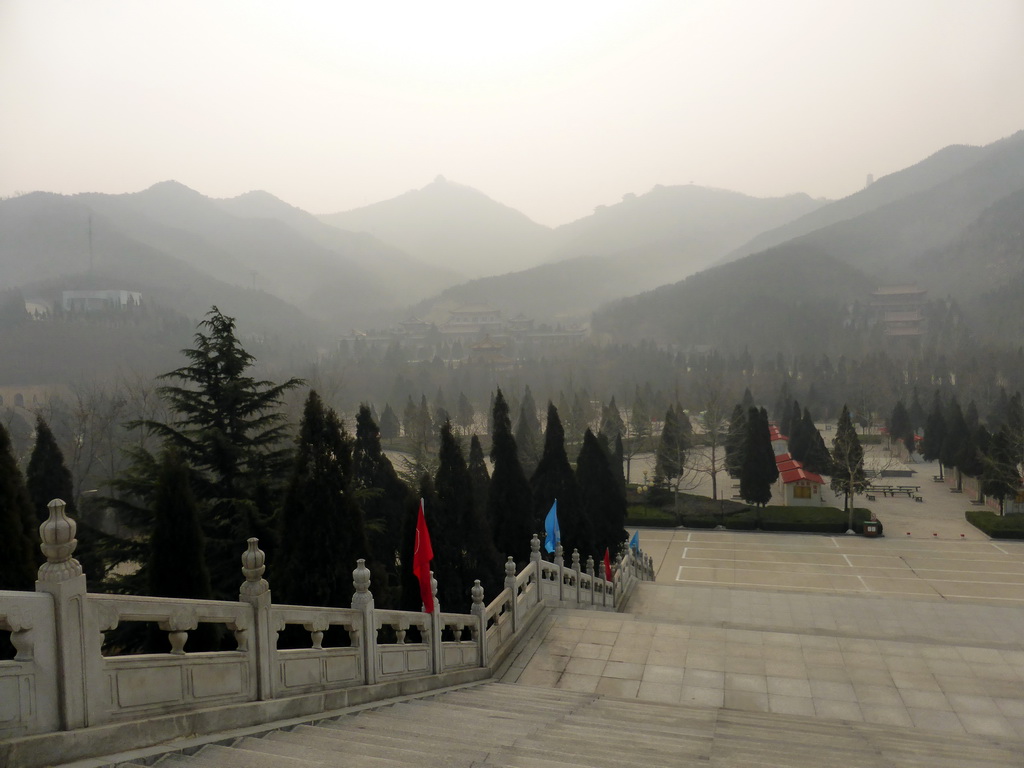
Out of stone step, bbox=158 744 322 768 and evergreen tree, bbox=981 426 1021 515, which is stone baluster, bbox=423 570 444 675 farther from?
evergreen tree, bbox=981 426 1021 515

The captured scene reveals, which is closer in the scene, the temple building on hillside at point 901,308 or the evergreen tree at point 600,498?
the evergreen tree at point 600,498

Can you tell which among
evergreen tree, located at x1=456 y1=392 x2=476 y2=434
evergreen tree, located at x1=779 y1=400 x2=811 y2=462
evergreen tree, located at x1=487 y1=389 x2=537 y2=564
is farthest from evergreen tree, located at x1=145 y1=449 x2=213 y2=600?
evergreen tree, located at x1=456 y1=392 x2=476 y2=434

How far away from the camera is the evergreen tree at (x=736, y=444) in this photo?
33062mm

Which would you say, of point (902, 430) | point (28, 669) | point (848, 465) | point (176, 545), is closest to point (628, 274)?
point (902, 430)

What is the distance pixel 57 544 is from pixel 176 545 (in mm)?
4243

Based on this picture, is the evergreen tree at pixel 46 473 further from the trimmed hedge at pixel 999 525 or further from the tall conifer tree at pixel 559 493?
the trimmed hedge at pixel 999 525

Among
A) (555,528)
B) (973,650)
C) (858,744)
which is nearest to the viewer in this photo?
(858,744)

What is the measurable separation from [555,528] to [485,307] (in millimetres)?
101041

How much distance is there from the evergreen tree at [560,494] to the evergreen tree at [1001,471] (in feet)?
63.2

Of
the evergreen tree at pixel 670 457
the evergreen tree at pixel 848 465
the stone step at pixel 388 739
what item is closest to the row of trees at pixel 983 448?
the evergreen tree at pixel 848 465

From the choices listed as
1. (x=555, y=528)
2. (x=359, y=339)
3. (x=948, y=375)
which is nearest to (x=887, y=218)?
(x=948, y=375)

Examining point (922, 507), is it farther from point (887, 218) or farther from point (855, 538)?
point (887, 218)

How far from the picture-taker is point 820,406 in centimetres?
5609

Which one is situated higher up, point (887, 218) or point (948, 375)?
point (887, 218)
